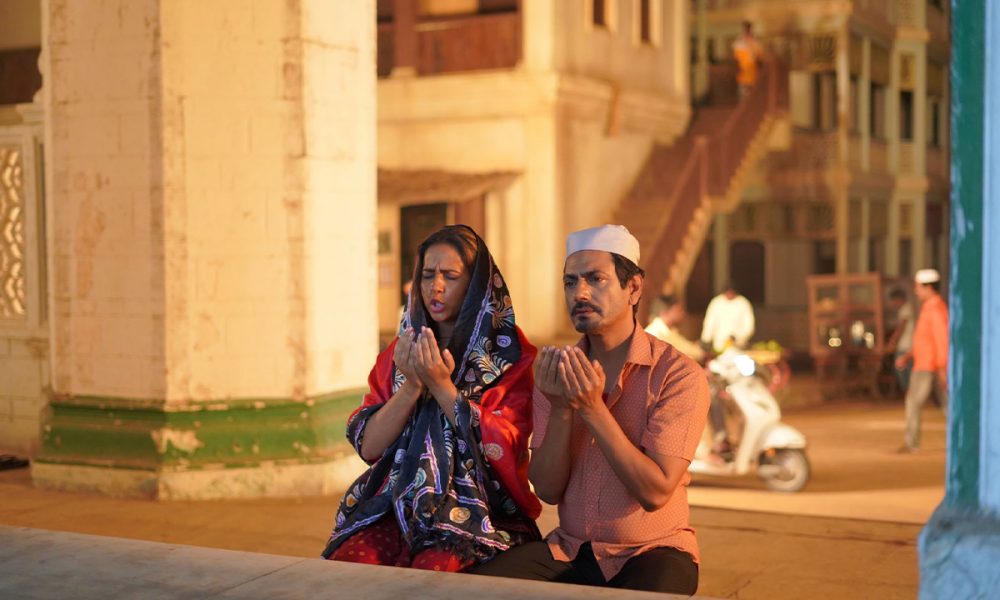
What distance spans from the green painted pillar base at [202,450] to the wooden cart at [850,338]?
1222 cm

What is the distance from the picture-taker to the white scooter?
10.2 meters

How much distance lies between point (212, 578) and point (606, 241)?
1.48m

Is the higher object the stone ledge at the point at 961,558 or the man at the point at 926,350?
the stone ledge at the point at 961,558

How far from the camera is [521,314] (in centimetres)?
1759

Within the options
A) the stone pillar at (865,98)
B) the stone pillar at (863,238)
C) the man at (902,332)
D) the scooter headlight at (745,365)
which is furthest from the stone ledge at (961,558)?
the stone pillar at (865,98)

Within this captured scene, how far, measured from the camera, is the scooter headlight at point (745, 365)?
34.8 ft

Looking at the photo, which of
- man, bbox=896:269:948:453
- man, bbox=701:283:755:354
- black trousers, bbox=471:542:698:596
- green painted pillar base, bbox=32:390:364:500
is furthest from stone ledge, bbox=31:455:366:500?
man, bbox=701:283:755:354

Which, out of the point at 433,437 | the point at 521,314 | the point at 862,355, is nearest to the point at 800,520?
the point at 433,437

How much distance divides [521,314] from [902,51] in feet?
45.2

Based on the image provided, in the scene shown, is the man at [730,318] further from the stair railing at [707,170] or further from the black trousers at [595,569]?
the black trousers at [595,569]

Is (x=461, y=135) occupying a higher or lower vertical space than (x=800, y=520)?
higher

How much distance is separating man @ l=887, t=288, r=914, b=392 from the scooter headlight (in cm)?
377

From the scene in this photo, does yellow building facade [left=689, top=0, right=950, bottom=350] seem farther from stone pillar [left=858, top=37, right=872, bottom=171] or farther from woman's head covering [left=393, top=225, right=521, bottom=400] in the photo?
woman's head covering [left=393, top=225, right=521, bottom=400]

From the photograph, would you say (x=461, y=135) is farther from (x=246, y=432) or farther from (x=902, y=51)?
(x=902, y=51)
